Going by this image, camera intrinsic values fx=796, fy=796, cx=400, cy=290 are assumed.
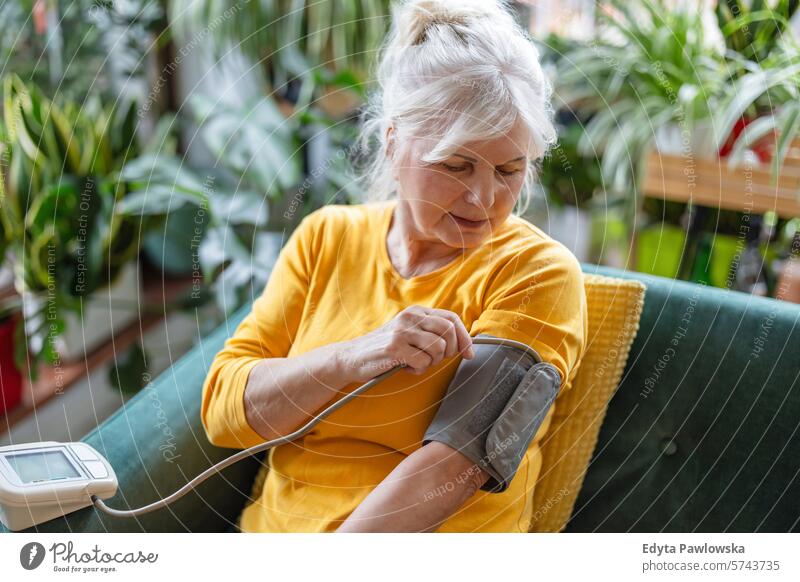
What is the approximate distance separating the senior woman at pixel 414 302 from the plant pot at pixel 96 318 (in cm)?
→ 84

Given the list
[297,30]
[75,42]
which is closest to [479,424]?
[297,30]

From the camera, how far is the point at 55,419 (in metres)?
1.50

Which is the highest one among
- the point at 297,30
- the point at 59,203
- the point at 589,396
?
the point at 297,30

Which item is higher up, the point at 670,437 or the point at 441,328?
the point at 441,328

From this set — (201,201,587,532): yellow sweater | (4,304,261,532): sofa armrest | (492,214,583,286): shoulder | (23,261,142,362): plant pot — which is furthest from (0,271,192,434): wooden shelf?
(492,214,583,286): shoulder

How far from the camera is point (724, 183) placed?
122 centimetres

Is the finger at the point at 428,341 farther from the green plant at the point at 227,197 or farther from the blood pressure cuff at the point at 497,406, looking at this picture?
the green plant at the point at 227,197

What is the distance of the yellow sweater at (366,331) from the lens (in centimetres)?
71

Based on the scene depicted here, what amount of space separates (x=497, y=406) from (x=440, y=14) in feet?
1.14

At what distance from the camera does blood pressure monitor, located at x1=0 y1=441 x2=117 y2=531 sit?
27.8 inches

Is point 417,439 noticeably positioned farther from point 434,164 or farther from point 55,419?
point 55,419

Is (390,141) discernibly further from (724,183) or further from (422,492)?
(724,183)

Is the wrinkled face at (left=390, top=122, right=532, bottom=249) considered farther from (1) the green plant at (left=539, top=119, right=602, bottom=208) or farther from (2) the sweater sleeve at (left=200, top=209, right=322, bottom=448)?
(1) the green plant at (left=539, top=119, right=602, bottom=208)
